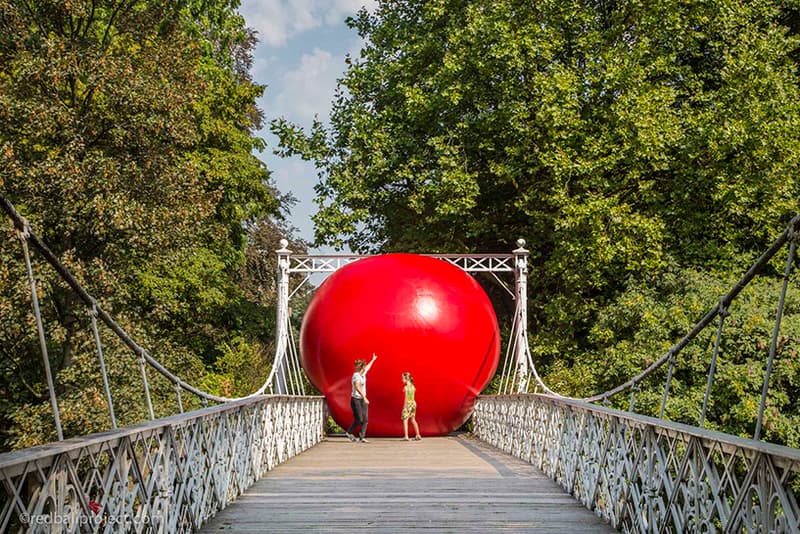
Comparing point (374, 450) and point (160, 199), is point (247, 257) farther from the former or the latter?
point (374, 450)

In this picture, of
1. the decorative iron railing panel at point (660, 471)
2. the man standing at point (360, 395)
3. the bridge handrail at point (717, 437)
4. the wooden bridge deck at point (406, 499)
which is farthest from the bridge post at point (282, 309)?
the bridge handrail at point (717, 437)

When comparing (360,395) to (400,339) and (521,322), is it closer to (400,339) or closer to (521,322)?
(400,339)

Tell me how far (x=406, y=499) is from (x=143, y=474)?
10.1ft

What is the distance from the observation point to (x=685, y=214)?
2014 cm

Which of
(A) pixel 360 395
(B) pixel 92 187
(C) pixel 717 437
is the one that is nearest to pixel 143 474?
(C) pixel 717 437

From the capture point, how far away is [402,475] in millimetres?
9398

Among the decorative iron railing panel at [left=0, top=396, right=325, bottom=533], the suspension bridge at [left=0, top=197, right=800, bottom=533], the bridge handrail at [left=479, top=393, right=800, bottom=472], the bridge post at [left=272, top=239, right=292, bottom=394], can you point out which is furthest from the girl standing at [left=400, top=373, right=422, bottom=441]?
the bridge handrail at [left=479, top=393, right=800, bottom=472]

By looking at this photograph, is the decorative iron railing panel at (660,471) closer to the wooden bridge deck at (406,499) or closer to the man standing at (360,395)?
the wooden bridge deck at (406,499)

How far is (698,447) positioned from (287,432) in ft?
26.3

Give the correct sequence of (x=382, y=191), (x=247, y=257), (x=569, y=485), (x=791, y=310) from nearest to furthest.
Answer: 1. (x=569, y=485)
2. (x=791, y=310)
3. (x=382, y=191)
4. (x=247, y=257)

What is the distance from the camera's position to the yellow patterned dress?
1468cm

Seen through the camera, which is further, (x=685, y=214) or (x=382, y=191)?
(x=382, y=191)

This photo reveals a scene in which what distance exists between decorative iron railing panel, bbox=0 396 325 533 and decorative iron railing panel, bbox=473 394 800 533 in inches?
121

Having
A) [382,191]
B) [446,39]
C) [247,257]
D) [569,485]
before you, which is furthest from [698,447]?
[247,257]
